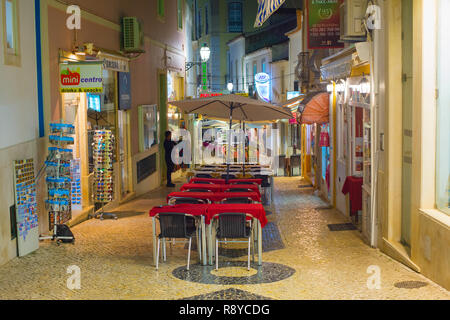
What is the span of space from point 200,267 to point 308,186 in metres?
11.9

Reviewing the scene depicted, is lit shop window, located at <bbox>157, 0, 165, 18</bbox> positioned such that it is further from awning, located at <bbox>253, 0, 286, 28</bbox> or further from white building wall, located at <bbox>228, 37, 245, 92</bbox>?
white building wall, located at <bbox>228, 37, 245, 92</bbox>

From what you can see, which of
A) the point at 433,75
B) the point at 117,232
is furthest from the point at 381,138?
the point at 117,232

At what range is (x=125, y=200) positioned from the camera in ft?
58.2

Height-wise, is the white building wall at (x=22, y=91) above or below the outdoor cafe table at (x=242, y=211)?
above

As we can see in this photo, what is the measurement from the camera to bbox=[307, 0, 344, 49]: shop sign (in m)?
15.8

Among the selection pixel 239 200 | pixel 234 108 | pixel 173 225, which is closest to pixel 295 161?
pixel 234 108

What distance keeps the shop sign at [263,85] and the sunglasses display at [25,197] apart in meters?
27.8

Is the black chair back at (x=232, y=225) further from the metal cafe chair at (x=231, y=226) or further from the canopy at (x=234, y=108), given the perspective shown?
the canopy at (x=234, y=108)

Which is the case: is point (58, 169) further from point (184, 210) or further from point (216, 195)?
point (184, 210)

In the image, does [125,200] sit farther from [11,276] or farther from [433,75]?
[433,75]

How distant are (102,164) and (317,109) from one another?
625 centimetres

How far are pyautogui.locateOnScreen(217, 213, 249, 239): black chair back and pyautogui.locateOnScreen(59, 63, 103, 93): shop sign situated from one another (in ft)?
14.2

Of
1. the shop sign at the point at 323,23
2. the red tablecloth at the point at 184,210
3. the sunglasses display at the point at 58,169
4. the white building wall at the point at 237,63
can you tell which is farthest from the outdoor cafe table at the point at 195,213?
the white building wall at the point at 237,63

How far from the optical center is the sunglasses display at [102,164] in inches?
575
